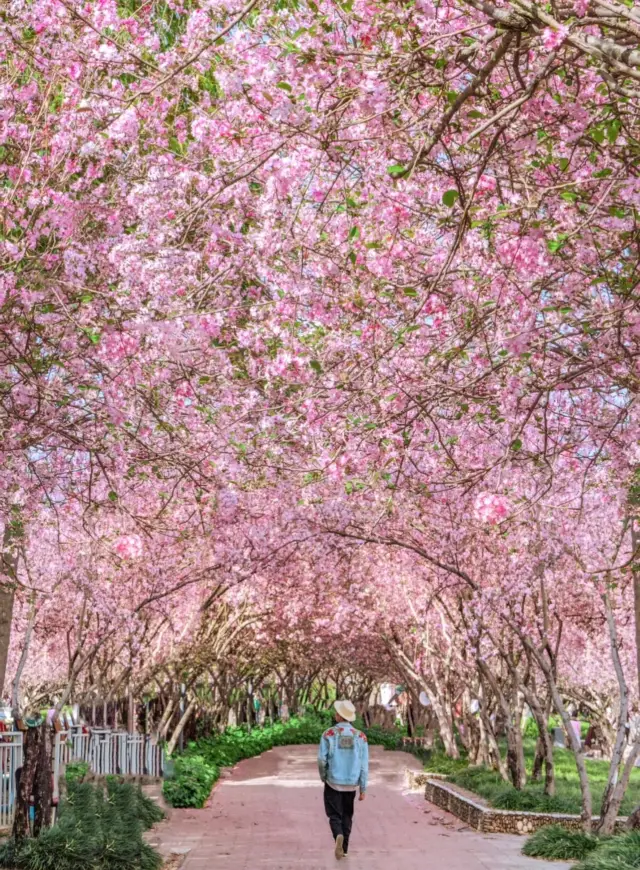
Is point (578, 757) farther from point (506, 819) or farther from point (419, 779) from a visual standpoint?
point (419, 779)

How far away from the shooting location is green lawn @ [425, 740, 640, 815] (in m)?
15.0

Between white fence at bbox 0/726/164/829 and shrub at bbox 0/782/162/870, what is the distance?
445 millimetres

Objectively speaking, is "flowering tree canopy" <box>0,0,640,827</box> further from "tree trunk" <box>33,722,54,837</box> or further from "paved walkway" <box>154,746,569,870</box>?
"paved walkway" <box>154,746,569,870</box>

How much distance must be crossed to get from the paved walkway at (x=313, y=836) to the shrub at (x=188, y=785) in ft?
1.14

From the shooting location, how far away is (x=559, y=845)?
38.1ft

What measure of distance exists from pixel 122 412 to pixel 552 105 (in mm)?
4013

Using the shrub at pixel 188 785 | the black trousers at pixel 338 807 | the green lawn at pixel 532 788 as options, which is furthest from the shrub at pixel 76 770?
the green lawn at pixel 532 788

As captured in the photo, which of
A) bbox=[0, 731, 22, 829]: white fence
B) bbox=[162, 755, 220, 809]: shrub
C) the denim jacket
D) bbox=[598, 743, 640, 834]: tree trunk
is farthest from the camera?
bbox=[162, 755, 220, 809]: shrub

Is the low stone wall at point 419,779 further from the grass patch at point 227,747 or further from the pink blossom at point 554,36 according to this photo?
the pink blossom at point 554,36

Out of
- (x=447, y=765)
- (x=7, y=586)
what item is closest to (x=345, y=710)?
(x=7, y=586)

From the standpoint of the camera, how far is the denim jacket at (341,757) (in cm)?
1117

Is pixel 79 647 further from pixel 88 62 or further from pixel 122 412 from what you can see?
pixel 88 62

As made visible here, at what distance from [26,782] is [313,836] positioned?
5181mm

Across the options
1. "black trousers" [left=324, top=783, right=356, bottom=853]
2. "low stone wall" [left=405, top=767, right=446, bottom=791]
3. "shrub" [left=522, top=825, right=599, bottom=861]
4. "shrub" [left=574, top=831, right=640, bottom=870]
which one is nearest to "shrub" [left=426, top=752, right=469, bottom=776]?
"low stone wall" [left=405, top=767, right=446, bottom=791]
